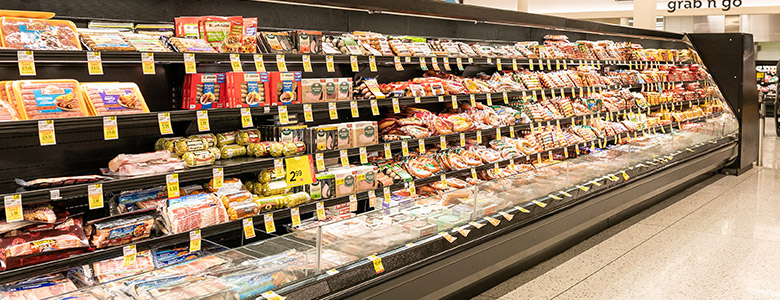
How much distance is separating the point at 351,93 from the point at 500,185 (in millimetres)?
1210

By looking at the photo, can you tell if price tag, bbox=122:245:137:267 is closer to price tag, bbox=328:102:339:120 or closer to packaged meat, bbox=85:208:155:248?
packaged meat, bbox=85:208:155:248

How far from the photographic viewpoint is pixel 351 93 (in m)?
3.97

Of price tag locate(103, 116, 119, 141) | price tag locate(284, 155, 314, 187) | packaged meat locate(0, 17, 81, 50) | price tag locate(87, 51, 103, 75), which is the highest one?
packaged meat locate(0, 17, 81, 50)

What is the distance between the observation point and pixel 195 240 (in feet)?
10.0

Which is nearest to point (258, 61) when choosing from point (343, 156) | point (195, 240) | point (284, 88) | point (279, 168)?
point (284, 88)

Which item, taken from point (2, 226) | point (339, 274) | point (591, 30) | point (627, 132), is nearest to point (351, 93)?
point (339, 274)

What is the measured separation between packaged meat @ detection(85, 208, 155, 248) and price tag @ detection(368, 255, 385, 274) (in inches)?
42.4

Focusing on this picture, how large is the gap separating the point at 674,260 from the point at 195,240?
3.47 metres

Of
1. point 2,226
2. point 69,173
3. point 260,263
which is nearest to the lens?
point 2,226

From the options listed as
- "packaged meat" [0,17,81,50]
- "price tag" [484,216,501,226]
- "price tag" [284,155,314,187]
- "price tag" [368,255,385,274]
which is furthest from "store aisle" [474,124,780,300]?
"packaged meat" [0,17,81,50]

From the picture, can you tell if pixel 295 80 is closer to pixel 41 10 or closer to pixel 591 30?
pixel 41 10

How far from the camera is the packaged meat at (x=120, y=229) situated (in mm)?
2803

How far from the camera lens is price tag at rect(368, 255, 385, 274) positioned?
317 centimetres

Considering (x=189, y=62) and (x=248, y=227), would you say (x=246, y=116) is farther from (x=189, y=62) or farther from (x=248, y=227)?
(x=248, y=227)
